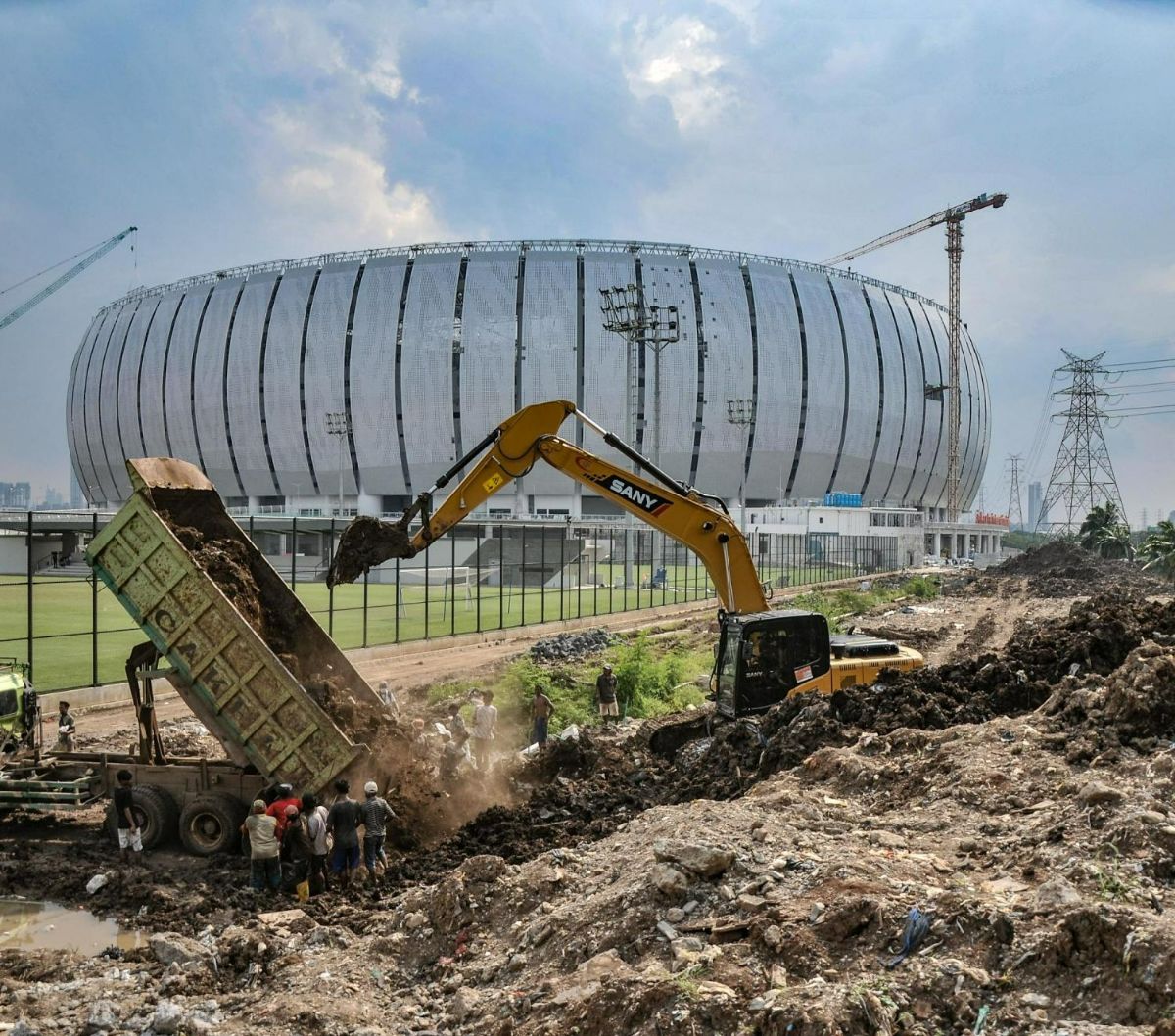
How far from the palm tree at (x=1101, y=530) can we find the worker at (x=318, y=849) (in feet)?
292

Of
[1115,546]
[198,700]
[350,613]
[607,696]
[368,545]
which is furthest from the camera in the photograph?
[1115,546]

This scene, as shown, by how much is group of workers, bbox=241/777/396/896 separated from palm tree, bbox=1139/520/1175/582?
5369cm

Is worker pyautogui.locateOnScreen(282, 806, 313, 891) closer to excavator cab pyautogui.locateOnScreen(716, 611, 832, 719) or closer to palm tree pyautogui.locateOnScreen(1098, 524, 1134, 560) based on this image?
excavator cab pyautogui.locateOnScreen(716, 611, 832, 719)

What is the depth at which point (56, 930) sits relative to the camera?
1034cm

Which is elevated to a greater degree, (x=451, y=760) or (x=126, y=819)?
(x=451, y=760)

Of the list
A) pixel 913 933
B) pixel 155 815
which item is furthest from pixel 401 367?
pixel 913 933

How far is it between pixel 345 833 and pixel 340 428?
86.3m

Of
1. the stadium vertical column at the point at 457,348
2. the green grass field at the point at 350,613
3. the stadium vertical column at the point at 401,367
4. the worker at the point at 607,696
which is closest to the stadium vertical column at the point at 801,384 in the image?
the stadium vertical column at the point at 457,348

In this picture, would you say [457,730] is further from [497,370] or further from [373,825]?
[497,370]

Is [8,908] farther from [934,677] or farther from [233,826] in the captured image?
[934,677]

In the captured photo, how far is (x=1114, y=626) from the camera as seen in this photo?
53.8ft

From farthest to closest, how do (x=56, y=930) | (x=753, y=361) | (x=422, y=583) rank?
1. (x=753, y=361)
2. (x=422, y=583)
3. (x=56, y=930)

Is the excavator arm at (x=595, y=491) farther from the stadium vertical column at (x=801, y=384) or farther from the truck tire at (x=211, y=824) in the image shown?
the stadium vertical column at (x=801, y=384)

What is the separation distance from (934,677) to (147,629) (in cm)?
1152
